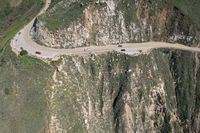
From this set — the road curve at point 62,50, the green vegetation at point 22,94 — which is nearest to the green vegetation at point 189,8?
the road curve at point 62,50

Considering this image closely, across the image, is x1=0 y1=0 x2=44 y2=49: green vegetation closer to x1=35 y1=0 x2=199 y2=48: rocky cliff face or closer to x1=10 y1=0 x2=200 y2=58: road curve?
x1=10 y1=0 x2=200 y2=58: road curve

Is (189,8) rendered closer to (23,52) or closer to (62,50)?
(62,50)

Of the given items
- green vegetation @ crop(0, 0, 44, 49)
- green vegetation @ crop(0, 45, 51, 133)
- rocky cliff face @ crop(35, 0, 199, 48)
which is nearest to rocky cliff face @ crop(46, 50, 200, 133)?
rocky cliff face @ crop(35, 0, 199, 48)

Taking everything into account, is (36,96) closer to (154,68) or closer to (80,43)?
(80,43)

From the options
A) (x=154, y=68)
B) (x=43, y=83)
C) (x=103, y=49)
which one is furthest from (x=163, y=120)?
(x=43, y=83)

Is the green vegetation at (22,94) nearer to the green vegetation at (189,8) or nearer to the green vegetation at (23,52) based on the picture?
the green vegetation at (23,52)

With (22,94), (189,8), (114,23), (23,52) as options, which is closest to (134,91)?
(114,23)

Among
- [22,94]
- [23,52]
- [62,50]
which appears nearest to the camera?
[22,94]
